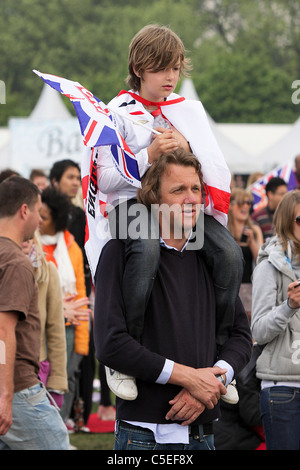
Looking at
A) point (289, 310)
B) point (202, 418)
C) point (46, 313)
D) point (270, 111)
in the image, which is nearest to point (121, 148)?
point (202, 418)

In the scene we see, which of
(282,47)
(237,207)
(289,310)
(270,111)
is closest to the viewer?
(289,310)

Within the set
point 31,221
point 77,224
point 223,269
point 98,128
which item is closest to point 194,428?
point 223,269

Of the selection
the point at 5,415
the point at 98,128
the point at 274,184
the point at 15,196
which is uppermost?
the point at 98,128

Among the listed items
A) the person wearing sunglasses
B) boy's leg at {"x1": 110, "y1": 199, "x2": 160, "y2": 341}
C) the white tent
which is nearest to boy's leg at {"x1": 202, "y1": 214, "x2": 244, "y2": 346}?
boy's leg at {"x1": 110, "y1": 199, "x2": 160, "y2": 341}

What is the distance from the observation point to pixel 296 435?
14.9ft

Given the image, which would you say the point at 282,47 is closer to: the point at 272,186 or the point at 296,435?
the point at 272,186

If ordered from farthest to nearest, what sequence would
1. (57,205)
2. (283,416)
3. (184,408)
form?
(57,205), (283,416), (184,408)

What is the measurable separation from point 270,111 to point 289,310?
5641cm

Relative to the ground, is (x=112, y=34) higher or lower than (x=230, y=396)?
higher

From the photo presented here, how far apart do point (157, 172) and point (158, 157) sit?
6 cm

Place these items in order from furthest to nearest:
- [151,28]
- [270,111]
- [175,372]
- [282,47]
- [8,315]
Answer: [282,47], [270,111], [8,315], [151,28], [175,372]

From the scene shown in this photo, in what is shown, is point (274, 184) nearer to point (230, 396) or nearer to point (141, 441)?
point (230, 396)

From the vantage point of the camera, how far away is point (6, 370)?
4.08 meters

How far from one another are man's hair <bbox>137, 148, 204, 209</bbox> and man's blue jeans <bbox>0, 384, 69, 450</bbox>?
4.85 feet
